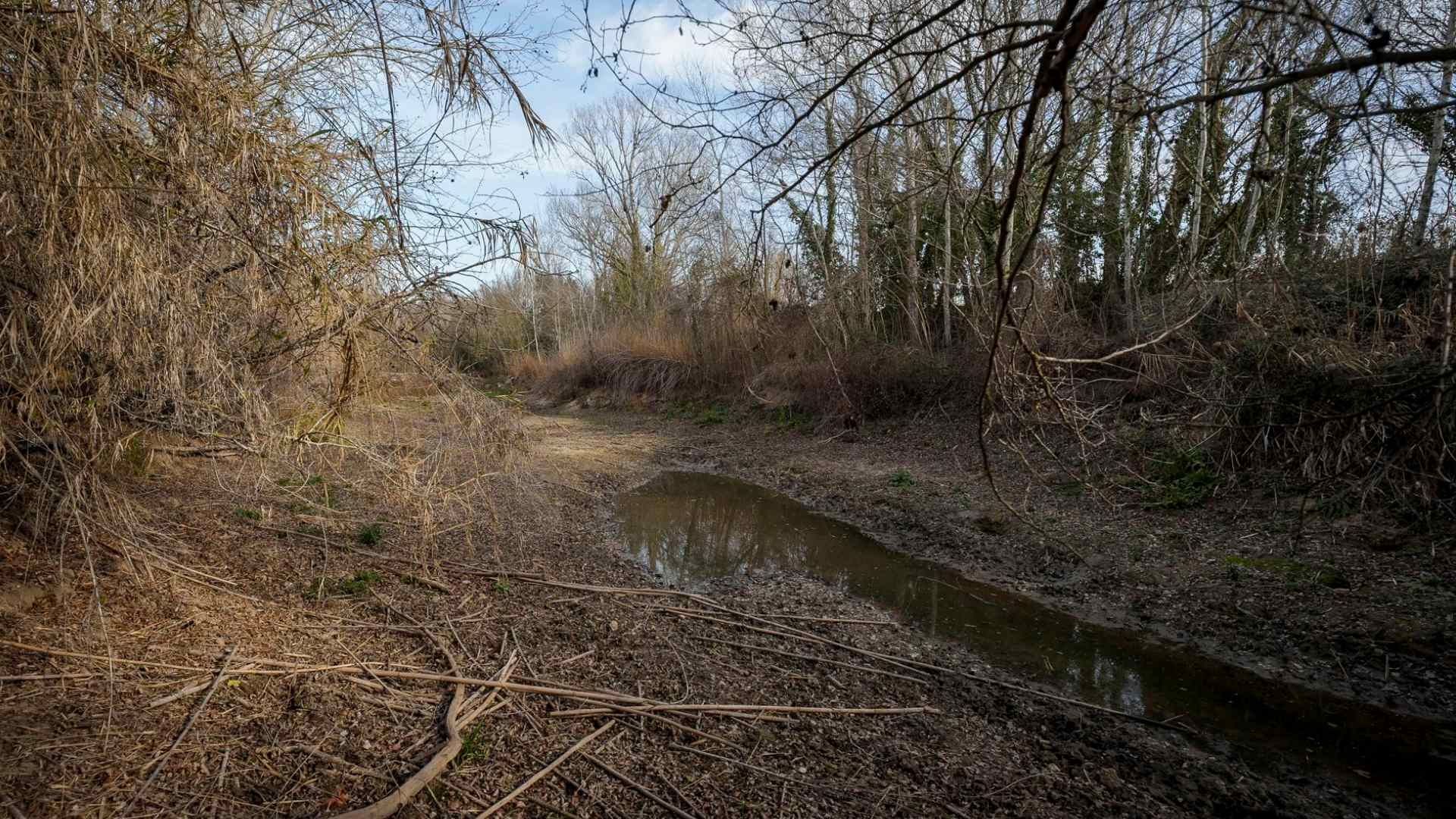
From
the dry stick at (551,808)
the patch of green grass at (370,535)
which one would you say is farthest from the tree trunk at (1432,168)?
the patch of green grass at (370,535)

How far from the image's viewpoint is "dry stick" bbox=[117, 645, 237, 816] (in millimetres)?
2471

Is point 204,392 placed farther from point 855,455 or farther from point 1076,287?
point 1076,287

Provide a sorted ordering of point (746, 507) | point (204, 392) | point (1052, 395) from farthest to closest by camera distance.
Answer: point (746, 507)
point (204, 392)
point (1052, 395)

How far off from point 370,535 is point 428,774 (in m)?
3.45

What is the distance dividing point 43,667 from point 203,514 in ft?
9.25

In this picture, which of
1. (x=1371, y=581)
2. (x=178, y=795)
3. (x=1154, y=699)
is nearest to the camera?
(x=178, y=795)

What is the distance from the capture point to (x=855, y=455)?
11.8m

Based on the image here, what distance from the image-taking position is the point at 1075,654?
202 inches

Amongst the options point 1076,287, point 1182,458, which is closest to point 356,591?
point 1182,458

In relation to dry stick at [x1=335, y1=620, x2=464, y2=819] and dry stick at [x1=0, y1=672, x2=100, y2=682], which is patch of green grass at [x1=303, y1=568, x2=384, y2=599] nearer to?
dry stick at [x1=0, y1=672, x2=100, y2=682]

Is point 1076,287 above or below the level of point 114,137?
above

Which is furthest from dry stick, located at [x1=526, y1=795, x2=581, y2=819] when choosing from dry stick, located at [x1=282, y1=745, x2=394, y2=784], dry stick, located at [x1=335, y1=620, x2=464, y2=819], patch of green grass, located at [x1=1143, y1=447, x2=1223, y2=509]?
patch of green grass, located at [x1=1143, y1=447, x2=1223, y2=509]

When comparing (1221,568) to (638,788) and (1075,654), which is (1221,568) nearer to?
(1075,654)

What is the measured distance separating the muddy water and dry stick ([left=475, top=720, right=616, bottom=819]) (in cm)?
295
